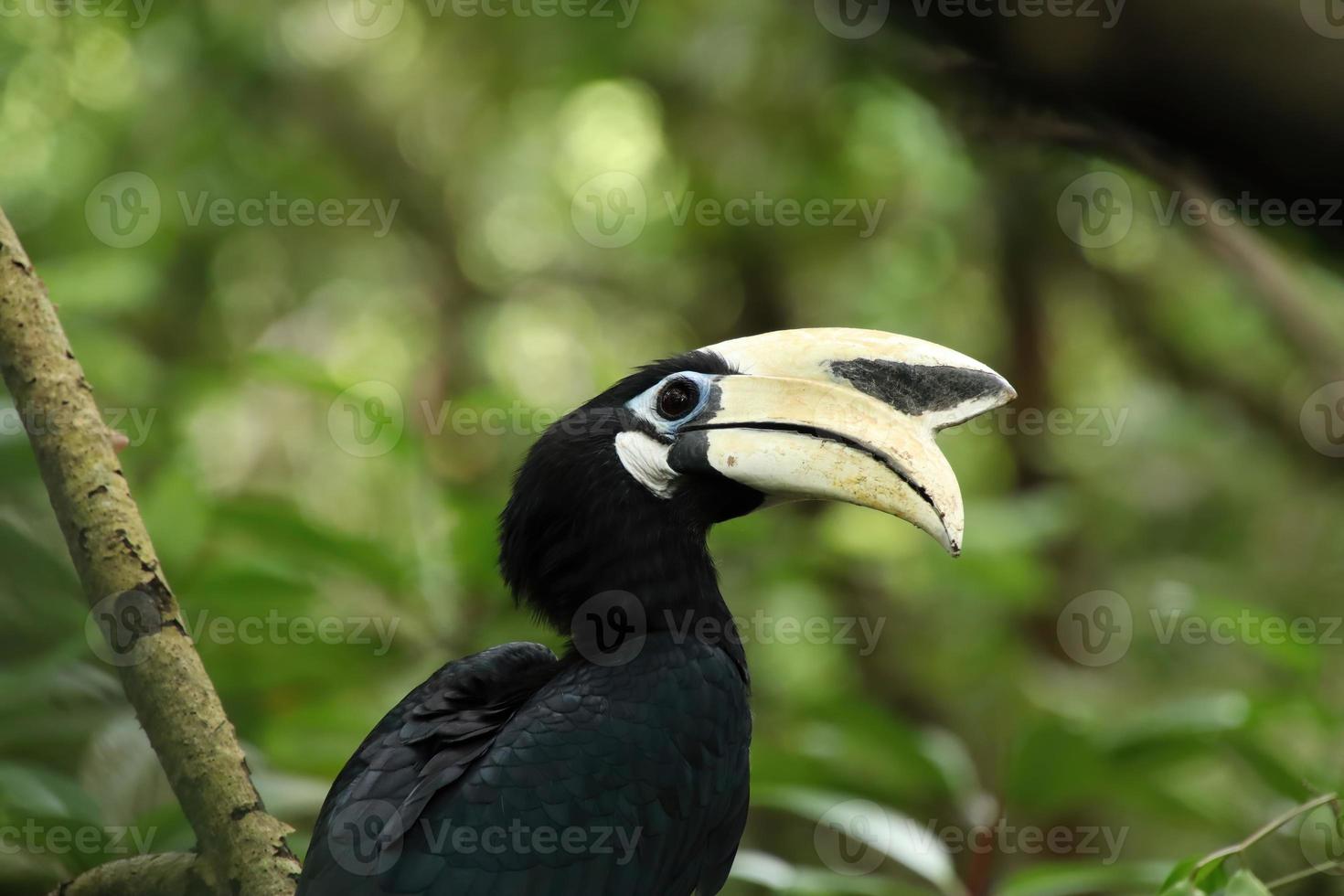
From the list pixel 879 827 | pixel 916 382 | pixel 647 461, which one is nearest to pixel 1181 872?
pixel 916 382

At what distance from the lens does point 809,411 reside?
6.97ft

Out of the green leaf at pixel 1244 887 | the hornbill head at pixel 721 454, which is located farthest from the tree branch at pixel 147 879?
the green leaf at pixel 1244 887

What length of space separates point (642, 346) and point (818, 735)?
334cm

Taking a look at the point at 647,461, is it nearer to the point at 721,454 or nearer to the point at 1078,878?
the point at 721,454

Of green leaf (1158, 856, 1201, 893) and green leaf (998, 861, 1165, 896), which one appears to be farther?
green leaf (998, 861, 1165, 896)

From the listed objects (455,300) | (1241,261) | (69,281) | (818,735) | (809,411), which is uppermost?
(455,300)

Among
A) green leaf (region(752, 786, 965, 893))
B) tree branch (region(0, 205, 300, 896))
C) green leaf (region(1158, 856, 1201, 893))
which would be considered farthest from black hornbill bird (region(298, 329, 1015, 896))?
green leaf (region(752, 786, 965, 893))

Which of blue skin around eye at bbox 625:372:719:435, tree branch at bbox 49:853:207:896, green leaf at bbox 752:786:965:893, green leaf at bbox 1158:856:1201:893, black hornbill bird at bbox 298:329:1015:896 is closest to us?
green leaf at bbox 1158:856:1201:893

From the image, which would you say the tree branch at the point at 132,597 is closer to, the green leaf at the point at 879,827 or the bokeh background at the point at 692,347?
the bokeh background at the point at 692,347

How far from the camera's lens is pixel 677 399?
2305 millimetres

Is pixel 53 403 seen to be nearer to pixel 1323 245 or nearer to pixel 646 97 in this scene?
pixel 1323 245

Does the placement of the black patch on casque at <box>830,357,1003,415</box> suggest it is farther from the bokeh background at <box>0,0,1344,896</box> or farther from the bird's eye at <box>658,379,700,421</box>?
the bokeh background at <box>0,0,1344,896</box>

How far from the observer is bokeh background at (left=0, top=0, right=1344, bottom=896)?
3.33 metres

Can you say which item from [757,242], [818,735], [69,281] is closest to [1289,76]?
[818,735]
